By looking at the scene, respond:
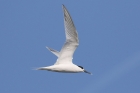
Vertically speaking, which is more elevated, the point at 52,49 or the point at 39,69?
the point at 52,49

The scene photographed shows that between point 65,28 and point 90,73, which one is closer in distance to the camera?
point 65,28

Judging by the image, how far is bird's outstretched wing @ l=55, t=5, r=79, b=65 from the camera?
24900 millimetres

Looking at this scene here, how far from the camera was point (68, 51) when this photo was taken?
26375 mm

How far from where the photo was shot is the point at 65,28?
25250 millimetres

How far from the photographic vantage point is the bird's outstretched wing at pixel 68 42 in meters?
24.9

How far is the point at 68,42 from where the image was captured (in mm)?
25938

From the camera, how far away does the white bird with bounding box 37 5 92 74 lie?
2498 centimetres

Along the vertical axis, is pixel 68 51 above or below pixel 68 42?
below

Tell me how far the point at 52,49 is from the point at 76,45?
5.24 m

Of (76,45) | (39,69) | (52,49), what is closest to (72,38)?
(76,45)

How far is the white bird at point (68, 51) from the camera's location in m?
25.0

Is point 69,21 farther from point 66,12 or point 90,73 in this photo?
point 90,73

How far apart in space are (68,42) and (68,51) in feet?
2.07

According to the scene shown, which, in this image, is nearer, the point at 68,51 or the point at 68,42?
the point at 68,42
